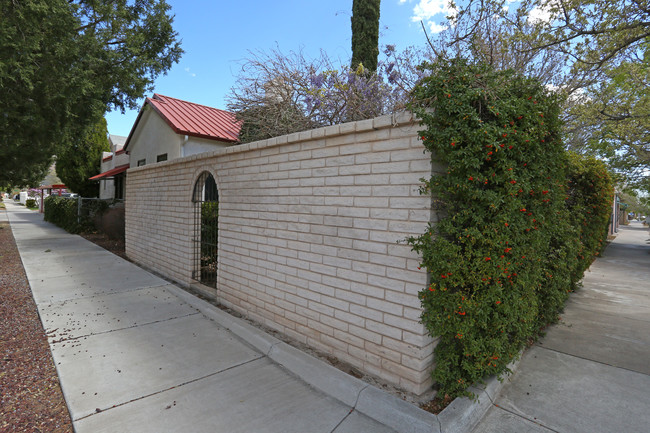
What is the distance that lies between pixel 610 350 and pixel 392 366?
111 inches

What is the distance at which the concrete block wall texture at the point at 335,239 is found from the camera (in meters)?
2.72

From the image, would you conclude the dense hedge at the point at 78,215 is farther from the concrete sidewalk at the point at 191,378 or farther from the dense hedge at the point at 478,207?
the dense hedge at the point at 478,207

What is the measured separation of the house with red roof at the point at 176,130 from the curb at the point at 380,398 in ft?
29.8

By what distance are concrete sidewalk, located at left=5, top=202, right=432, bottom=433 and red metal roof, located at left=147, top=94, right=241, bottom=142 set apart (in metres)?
7.79

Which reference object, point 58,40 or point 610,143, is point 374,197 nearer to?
point 58,40

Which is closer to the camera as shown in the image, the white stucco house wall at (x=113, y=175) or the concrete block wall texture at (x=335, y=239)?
the concrete block wall texture at (x=335, y=239)

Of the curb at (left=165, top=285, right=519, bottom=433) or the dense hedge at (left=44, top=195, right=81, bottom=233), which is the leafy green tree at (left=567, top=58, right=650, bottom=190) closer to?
the curb at (left=165, top=285, right=519, bottom=433)

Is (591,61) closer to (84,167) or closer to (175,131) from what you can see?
(175,131)

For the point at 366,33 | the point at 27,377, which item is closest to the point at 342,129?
the point at 27,377

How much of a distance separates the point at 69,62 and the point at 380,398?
7.87m

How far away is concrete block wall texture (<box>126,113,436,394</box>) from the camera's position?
272 centimetres

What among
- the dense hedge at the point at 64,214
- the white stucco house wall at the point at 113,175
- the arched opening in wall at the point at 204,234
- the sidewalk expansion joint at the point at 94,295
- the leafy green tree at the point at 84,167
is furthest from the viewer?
the leafy green tree at the point at 84,167

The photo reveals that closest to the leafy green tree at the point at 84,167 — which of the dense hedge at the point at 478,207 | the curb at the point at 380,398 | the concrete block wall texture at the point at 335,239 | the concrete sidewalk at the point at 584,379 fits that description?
the concrete block wall texture at the point at 335,239

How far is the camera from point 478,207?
8.10 ft
